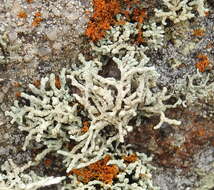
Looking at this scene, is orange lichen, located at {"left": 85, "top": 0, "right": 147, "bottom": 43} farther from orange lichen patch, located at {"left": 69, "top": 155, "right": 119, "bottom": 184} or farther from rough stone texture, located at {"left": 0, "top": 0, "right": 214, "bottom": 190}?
orange lichen patch, located at {"left": 69, "top": 155, "right": 119, "bottom": 184}

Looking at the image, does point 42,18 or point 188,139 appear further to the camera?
point 188,139

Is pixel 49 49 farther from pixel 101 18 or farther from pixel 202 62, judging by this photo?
pixel 202 62

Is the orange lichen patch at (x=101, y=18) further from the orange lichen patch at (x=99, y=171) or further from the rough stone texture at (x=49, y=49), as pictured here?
the orange lichen patch at (x=99, y=171)

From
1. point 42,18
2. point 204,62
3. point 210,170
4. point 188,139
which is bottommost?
point 210,170

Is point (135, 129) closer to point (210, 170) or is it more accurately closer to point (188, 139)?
point (188, 139)

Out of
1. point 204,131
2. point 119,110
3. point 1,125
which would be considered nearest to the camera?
point 119,110

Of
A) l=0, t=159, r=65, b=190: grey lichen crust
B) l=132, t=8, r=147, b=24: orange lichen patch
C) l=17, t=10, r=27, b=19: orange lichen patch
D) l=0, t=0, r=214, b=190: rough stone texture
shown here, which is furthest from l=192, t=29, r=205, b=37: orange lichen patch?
l=0, t=159, r=65, b=190: grey lichen crust

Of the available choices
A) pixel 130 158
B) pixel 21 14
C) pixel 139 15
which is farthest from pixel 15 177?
pixel 139 15

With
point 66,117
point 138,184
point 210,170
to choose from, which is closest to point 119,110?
point 66,117
